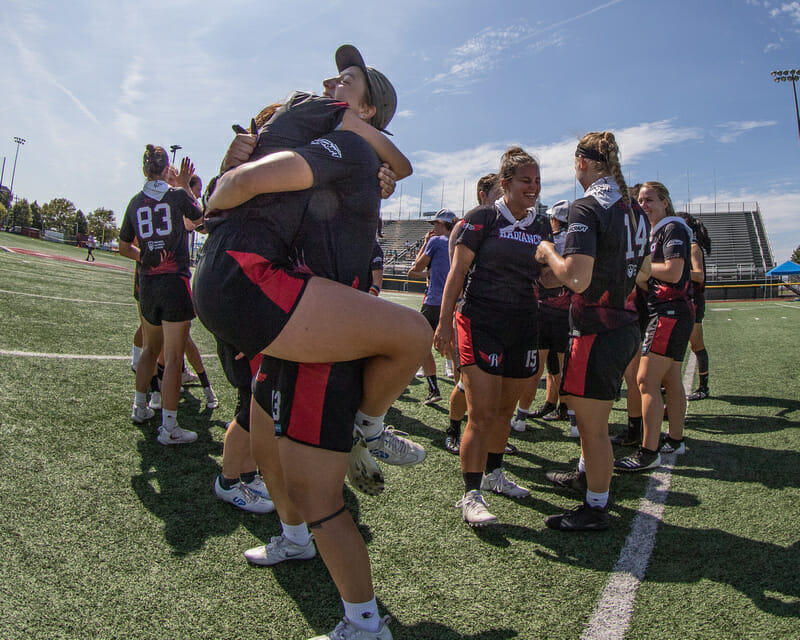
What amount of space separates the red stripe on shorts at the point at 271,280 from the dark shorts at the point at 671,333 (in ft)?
12.2

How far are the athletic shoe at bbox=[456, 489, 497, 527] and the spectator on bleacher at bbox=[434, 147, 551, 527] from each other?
2.5 inches

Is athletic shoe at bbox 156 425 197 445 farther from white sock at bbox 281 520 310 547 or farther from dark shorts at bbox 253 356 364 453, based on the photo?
dark shorts at bbox 253 356 364 453

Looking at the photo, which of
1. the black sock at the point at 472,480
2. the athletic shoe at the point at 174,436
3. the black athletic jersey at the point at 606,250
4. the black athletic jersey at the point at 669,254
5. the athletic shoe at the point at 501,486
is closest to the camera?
the black athletic jersey at the point at 606,250

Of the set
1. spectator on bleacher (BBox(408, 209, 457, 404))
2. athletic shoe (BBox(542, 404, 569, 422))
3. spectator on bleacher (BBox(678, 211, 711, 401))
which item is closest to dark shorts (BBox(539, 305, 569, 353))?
athletic shoe (BBox(542, 404, 569, 422))

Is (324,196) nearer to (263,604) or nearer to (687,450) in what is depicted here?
(263,604)

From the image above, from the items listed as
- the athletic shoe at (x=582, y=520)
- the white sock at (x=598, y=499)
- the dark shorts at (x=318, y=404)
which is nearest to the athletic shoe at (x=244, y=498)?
the dark shorts at (x=318, y=404)

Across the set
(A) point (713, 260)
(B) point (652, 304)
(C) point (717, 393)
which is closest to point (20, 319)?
(B) point (652, 304)

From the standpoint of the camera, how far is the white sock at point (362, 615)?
1.74 m

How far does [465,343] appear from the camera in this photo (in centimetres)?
325

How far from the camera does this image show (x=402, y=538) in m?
2.76

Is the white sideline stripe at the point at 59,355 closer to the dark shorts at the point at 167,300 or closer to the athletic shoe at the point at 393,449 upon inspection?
the dark shorts at the point at 167,300

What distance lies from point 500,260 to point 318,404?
198cm

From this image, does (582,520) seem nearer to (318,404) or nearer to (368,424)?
(368,424)

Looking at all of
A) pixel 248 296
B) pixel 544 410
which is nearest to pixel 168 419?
pixel 248 296
